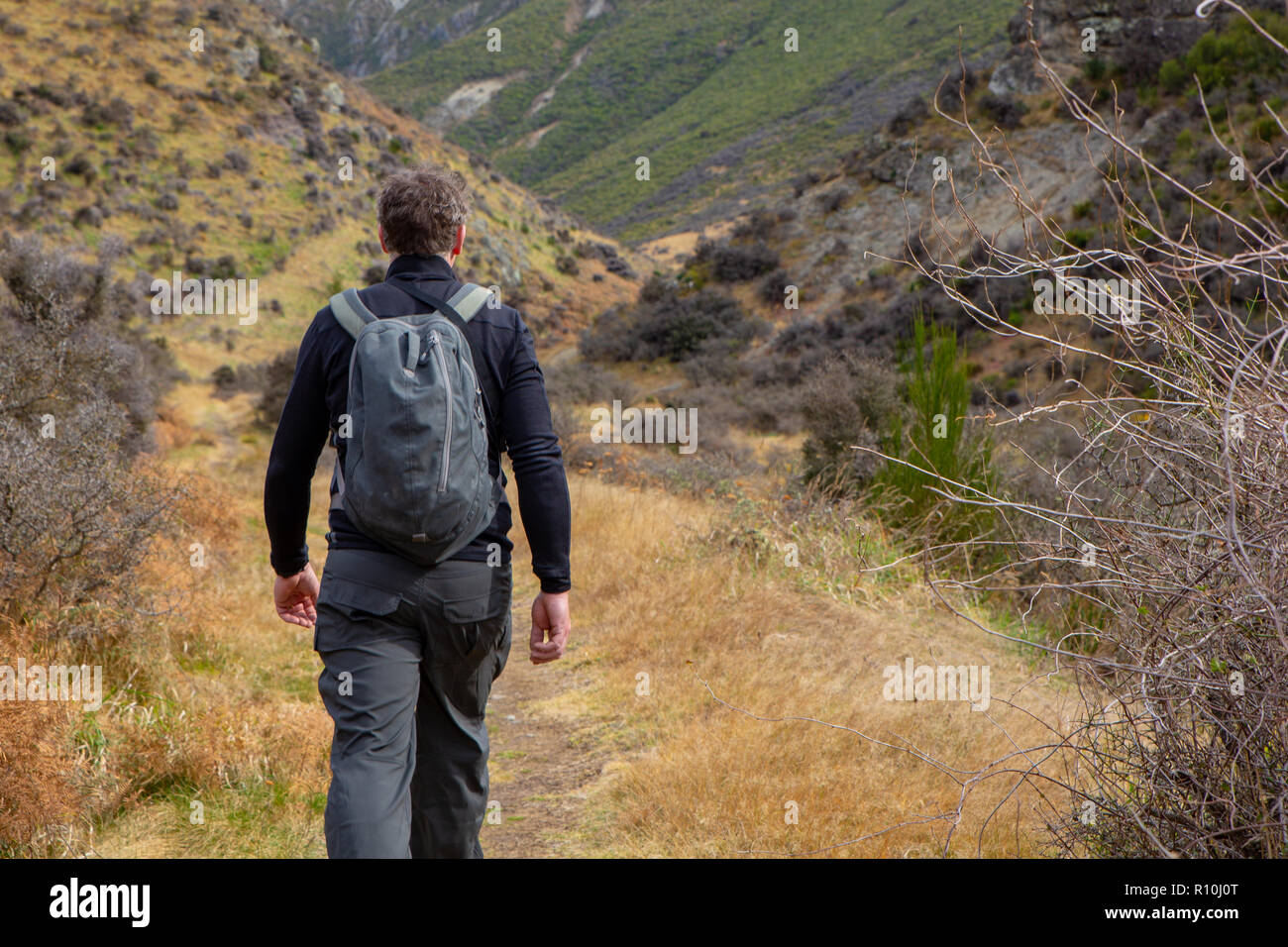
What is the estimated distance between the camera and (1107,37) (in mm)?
23344

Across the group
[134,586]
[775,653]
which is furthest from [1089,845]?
[134,586]

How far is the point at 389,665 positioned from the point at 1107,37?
87.6 feet

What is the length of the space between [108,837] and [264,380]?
2112cm

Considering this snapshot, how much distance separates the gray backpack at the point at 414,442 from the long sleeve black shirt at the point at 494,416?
13 cm

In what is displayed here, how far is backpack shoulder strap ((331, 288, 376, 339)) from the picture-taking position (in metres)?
2.33

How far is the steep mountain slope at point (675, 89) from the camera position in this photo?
178 ft

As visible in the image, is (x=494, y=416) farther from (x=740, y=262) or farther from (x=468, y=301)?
(x=740, y=262)

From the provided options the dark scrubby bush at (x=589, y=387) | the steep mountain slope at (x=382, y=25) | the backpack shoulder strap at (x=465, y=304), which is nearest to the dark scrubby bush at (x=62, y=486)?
the backpack shoulder strap at (x=465, y=304)

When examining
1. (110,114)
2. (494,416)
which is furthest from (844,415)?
(110,114)

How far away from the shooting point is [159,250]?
96.3 ft

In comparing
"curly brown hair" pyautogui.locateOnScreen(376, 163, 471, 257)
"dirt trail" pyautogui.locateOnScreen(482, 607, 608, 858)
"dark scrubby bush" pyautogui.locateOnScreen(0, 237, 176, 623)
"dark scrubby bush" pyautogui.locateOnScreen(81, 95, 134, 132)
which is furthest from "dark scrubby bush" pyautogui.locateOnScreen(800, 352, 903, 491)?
"dark scrubby bush" pyautogui.locateOnScreen(81, 95, 134, 132)

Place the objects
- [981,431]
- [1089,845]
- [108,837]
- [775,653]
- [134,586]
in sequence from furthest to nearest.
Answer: [981,431] → [775,653] → [134,586] → [108,837] → [1089,845]

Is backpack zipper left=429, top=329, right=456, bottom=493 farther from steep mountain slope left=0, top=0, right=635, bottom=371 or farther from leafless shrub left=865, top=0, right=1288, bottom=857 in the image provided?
steep mountain slope left=0, top=0, right=635, bottom=371

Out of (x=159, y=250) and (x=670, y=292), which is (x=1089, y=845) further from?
(x=159, y=250)
